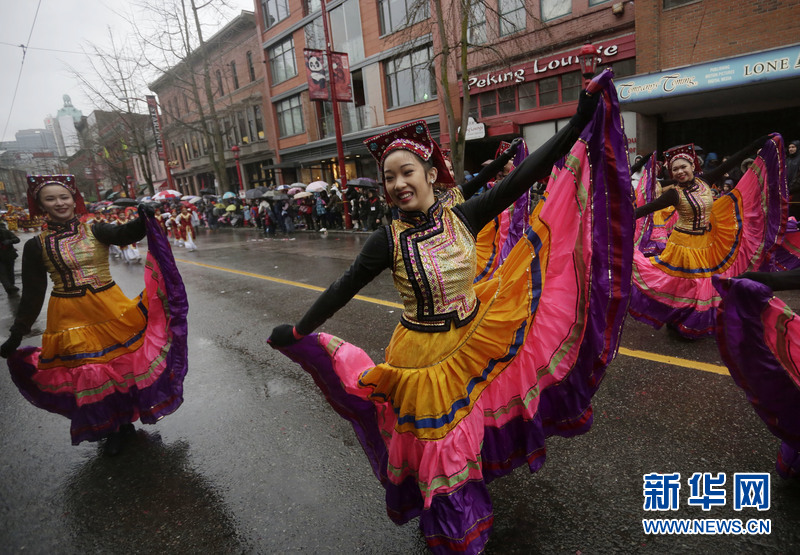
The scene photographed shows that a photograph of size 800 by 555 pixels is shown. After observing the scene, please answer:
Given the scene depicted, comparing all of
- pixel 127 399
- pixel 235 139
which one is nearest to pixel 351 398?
pixel 127 399

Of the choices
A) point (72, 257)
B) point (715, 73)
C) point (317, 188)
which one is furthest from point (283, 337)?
point (317, 188)

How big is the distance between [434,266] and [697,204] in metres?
3.91

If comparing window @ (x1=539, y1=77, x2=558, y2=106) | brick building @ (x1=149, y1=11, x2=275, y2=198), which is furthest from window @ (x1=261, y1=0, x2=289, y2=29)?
window @ (x1=539, y1=77, x2=558, y2=106)

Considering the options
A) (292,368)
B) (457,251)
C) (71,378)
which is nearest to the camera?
(457,251)

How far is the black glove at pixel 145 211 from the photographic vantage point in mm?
3182

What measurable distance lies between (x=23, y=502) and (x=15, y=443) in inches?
43.1

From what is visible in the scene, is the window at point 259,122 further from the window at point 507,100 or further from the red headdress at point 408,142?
the red headdress at point 408,142

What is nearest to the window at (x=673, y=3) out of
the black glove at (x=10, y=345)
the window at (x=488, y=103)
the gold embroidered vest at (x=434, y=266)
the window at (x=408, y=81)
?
the window at (x=488, y=103)

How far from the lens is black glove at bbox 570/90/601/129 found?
6.11 feet

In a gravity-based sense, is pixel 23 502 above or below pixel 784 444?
below

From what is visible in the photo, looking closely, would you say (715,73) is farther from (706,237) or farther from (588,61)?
(588,61)

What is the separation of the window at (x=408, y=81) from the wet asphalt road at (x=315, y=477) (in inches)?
740

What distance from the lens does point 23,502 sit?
3.00 metres

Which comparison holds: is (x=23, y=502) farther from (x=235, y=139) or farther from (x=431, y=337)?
(x=235, y=139)
